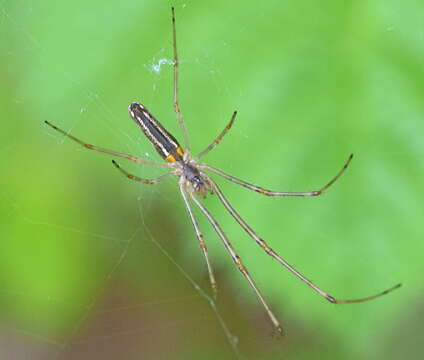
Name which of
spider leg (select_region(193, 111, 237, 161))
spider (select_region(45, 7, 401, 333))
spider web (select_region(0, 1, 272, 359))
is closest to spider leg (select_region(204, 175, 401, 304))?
spider (select_region(45, 7, 401, 333))

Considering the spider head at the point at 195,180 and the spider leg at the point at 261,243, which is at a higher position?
the spider head at the point at 195,180

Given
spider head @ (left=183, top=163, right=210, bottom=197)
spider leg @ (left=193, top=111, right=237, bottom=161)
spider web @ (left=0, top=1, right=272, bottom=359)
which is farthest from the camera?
spider head @ (left=183, top=163, right=210, bottom=197)

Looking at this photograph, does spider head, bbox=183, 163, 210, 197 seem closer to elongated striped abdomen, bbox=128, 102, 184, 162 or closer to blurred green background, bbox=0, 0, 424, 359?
blurred green background, bbox=0, 0, 424, 359

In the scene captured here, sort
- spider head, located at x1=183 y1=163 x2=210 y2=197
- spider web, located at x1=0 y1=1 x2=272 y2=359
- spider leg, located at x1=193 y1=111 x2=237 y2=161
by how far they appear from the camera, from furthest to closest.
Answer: spider head, located at x1=183 y1=163 x2=210 y2=197
spider web, located at x1=0 y1=1 x2=272 y2=359
spider leg, located at x1=193 y1=111 x2=237 y2=161

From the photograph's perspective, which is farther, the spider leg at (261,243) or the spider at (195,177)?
the spider leg at (261,243)

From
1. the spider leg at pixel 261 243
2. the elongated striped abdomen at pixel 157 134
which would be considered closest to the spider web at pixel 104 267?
the elongated striped abdomen at pixel 157 134

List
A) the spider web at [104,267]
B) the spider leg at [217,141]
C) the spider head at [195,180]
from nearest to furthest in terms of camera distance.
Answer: the spider leg at [217,141] < the spider web at [104,267] < the spider head at [195,180]

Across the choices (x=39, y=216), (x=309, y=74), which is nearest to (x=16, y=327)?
(x=39, y=216)

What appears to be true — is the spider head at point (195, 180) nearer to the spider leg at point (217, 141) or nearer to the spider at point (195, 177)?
the spider at point (195, 177)

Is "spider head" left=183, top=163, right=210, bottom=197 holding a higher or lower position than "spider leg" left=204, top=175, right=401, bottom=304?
higher

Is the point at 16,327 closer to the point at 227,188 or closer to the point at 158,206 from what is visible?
the point at 158,206
